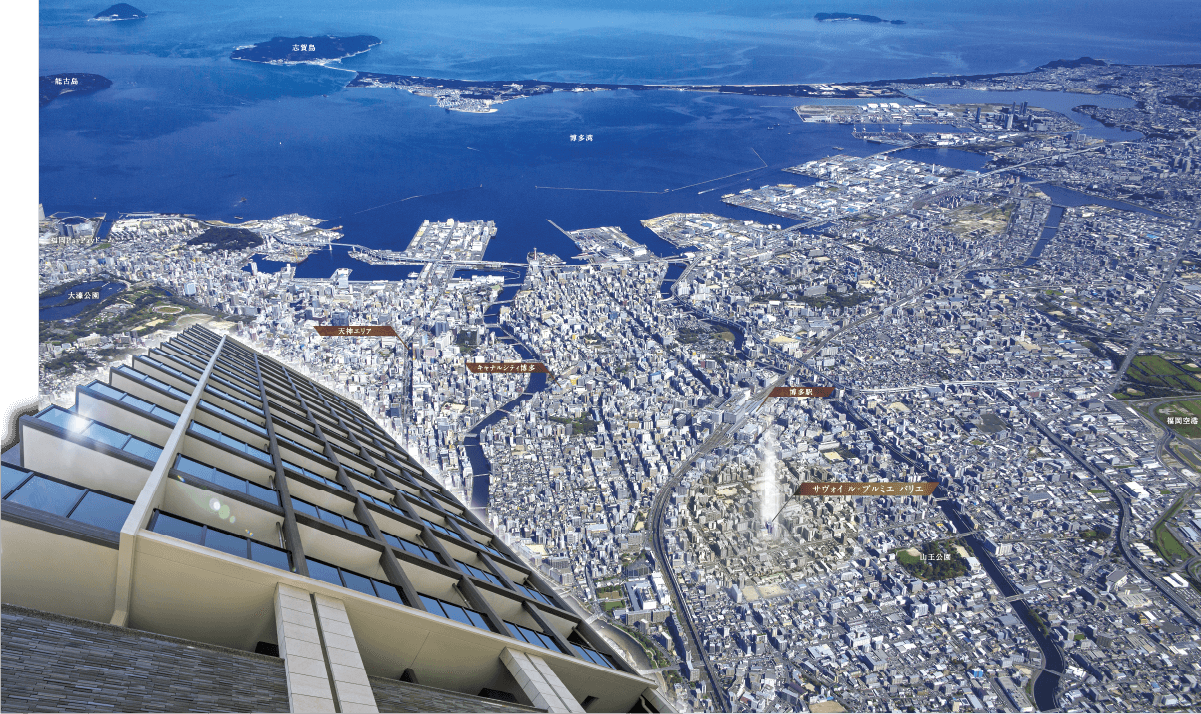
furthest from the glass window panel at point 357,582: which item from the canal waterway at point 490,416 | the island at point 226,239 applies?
the island at point 226,239

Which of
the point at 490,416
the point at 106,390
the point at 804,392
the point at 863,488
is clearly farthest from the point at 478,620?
the point at 804,392

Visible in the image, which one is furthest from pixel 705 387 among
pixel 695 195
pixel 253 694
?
pixel 695 195

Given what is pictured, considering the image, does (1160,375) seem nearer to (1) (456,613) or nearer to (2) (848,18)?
(1) (456,613)

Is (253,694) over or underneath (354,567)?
over

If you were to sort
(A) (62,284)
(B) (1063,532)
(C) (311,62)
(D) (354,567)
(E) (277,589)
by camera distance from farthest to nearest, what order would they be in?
(C) (311,62) < (A) (62,284) < (B) (1063,532) < (D) (354,567) < (E) (277,589)

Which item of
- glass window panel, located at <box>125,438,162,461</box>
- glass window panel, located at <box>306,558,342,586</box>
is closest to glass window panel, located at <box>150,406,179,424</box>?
glass window panel, located at <box>125,438,162,461</box>

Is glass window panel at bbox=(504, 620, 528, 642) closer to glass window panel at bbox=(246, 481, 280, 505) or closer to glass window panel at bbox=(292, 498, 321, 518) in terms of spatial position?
glass window panel at bbox=(292, 498, 321, 518)

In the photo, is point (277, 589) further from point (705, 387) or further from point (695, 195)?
point (695, 195)

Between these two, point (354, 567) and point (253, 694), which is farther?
point (354, 567)
